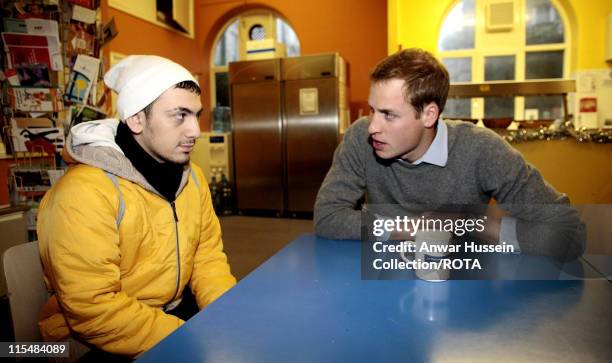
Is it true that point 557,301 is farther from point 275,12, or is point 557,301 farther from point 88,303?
point 275,12

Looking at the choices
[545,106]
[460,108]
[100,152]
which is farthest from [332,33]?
[100,152]

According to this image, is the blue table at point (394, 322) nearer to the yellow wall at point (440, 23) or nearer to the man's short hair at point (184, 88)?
the man's short hair at point (184, 88)

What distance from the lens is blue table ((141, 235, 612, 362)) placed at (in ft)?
2.15

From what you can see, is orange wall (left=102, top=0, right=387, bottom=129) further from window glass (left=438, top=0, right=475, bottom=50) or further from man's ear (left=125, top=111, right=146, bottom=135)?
man's ear (left=125, top=111, right=146, bottom=135)

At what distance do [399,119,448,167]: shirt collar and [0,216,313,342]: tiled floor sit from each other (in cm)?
192

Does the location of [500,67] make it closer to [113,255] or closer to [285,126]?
[285,126]

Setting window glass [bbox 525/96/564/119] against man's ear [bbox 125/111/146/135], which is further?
window glass [bbox 525/96/564/119]

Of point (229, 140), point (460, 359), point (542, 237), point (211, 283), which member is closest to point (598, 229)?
point (542, 237)

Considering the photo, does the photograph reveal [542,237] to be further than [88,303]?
Yes

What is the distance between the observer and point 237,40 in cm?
614

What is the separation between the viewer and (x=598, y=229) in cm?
124

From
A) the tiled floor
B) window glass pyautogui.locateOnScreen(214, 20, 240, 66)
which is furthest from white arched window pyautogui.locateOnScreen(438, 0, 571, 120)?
window glass pyautogui.locateOnScreen(214, 20, 240, 66)

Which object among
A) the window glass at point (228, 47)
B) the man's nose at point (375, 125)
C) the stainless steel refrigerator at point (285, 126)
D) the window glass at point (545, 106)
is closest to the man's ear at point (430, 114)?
the man's nose at point (375, 125)

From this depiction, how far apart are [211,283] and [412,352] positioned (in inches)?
31.9
